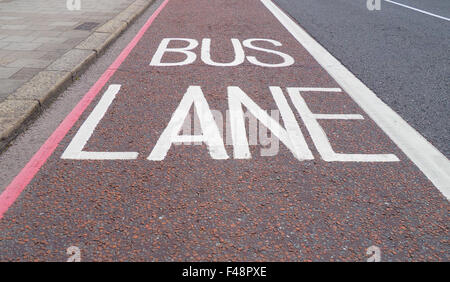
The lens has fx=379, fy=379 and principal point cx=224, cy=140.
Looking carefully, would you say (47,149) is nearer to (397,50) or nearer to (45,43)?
(45,43)

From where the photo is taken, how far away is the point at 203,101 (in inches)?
173

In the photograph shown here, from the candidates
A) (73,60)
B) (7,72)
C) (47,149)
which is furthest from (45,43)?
(47,149)

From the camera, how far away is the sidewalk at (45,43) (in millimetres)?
4029

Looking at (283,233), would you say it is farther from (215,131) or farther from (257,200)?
(215,131)

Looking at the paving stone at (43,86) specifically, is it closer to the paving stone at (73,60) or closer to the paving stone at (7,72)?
the paving stone at (73,60)

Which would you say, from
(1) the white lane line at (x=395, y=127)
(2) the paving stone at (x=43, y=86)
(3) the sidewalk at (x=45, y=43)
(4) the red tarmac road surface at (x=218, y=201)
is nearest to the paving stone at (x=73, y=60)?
(3) the sidewalk at (x=45, y=43)

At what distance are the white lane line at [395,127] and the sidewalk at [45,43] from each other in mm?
3571

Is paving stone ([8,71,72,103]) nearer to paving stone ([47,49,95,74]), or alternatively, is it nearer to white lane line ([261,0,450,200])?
paving stone ([47,49,95,74])

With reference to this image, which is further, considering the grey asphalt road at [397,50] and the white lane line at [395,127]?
the grey asphalt road at [397,50]

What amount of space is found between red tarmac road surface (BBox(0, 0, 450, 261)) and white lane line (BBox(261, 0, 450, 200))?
10cm

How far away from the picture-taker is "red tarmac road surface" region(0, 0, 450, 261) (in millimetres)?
2363

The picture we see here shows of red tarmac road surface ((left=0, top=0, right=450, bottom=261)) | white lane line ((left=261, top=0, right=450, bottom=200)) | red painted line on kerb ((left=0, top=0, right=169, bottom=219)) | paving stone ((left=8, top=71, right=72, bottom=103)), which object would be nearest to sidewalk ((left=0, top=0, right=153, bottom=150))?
paving stone ((left=8, top=71, right=72, bottom=103))
